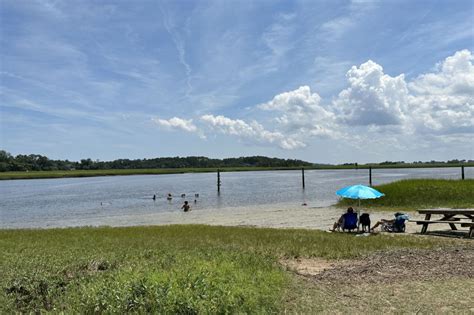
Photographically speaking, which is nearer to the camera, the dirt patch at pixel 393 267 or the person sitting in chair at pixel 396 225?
the dirt patch at pixel 393 267

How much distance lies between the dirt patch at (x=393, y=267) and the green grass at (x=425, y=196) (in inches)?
696

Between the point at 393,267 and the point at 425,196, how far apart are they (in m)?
21.4

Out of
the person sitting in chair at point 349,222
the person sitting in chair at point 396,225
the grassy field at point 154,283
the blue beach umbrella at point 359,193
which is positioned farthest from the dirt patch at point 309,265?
the person sitting in chair at point 396,225

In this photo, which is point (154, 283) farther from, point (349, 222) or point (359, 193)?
point (349, 222)

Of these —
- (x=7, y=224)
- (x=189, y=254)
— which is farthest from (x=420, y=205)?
(x=7, y=224)

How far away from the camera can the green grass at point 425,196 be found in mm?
26936

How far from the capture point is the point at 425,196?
2825 cm

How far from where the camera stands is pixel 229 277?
23.4 ft

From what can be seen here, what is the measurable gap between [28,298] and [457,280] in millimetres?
7749

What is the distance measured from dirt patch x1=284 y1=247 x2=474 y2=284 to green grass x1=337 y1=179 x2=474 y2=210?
1769 centimetres

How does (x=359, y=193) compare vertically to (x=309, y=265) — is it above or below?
Result: above

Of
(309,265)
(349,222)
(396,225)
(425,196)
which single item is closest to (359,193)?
(349,222)

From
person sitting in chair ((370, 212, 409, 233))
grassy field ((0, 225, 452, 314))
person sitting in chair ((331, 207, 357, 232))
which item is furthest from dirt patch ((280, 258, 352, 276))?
person sitting in chair ((370, 212, 409, 233))

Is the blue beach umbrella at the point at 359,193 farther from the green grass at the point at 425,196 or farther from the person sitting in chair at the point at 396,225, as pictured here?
the green grass at the point at 425,196
